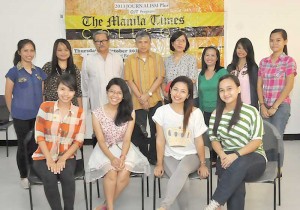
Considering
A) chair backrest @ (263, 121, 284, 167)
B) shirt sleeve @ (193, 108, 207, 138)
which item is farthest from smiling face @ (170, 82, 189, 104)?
chair backrest @ (263, 121, 284, 167)

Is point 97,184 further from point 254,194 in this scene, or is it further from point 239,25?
point 239,25

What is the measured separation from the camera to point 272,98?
3691mm

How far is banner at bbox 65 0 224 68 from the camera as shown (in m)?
5.06

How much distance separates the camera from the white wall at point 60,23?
513 cm

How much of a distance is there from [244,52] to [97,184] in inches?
73.1

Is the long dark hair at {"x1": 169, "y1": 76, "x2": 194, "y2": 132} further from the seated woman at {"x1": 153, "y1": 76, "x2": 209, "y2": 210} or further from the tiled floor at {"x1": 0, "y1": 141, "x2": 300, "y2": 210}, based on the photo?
the tiled floor at {"x1": 0, "y1": 141, "x2": 300, "y2": 210}

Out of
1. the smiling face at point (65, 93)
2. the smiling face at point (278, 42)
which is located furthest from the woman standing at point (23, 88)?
the smiling face at point (278, 42)

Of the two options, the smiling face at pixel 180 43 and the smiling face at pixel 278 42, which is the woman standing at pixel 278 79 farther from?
the smiling face at pixel 180 43

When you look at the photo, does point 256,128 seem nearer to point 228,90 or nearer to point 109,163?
point 228,90

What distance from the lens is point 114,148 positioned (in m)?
3.14

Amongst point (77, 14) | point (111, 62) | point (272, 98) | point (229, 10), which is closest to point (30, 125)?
point (111, 62)

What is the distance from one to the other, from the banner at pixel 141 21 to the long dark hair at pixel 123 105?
82.1 inches

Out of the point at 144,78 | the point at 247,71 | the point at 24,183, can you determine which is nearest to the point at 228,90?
the point at 247,71

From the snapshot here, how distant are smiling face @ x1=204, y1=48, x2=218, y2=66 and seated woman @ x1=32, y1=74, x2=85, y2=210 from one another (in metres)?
1.38
